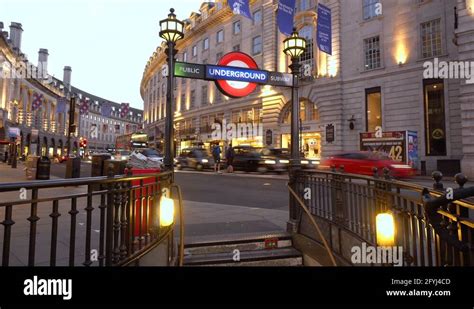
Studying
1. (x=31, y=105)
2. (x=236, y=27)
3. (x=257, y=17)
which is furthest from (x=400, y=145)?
(x=31, y=105)

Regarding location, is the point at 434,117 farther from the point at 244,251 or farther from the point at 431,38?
the point at 244,251

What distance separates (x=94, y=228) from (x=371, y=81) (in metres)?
25.1

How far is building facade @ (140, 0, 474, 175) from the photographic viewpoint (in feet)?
68.3

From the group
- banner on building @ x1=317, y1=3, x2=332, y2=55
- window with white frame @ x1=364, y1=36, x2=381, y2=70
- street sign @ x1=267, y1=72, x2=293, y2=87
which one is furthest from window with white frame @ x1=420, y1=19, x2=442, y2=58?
street sign @ x1=267, y1=72, x2=293, y2=87

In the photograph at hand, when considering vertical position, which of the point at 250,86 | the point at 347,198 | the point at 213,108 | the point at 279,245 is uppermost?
the point at 213,108

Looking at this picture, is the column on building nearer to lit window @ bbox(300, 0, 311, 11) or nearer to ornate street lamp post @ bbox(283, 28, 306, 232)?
lit window @ bbox(300, 0, 311, 11)

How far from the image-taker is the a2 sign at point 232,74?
5.68 m

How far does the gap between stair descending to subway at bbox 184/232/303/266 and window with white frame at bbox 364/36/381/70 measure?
23.9m

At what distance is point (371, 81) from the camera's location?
2506 cm

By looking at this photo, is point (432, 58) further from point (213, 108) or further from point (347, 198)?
point (213, 108)

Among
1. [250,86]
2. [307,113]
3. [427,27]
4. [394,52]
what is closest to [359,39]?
[394,52]

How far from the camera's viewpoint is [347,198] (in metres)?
5.00

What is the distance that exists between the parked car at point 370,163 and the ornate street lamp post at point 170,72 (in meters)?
11.7

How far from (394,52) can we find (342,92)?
200 inches
